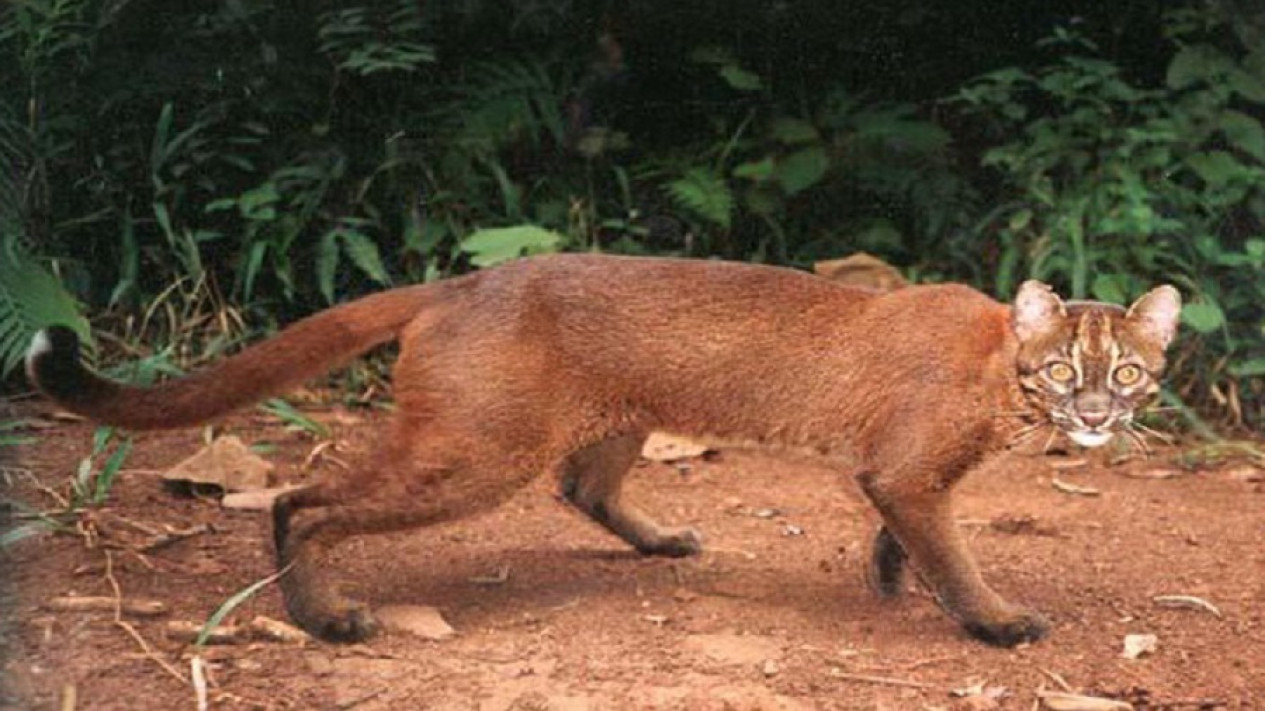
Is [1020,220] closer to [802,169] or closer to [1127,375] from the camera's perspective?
[802,169]

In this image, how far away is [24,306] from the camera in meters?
6.07

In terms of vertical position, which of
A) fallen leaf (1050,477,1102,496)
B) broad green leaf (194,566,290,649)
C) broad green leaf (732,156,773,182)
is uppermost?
broad green leaf (732,156,773,182)

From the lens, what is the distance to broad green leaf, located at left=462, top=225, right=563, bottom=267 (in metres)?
6.78

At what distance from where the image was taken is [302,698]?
4.22m

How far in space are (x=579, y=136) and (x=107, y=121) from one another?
188 centimetres

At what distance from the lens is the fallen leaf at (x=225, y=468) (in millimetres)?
5691

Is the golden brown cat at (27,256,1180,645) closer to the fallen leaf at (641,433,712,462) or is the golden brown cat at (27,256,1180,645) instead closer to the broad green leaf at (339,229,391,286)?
the fallen leaf at (641,433,712,462)

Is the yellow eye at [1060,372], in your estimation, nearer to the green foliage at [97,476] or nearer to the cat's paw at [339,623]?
the cat's paw at [339,623]

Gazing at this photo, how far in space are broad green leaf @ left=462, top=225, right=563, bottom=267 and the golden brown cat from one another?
1783 mm

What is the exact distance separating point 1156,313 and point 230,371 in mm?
2342

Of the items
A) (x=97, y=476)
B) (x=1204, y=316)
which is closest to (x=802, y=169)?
(x=1204, y=316)

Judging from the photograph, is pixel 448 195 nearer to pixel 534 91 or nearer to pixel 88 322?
pixel 534 91

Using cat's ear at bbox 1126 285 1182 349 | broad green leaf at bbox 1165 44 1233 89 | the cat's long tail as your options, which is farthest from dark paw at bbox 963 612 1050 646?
broad green leaf at bbox 1165 44 1233 89

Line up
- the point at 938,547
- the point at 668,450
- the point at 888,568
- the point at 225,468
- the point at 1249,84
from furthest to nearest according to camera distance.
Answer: the point at 1249,84 → the point at 668,450 → the point at 225,468 → the point at 888,568 → the point at 938,547
